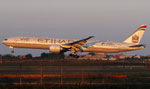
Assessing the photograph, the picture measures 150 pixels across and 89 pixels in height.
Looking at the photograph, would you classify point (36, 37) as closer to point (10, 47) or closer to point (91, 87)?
point (10, 47)

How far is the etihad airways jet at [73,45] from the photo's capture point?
41406mm

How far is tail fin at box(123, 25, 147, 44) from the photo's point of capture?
4625cm

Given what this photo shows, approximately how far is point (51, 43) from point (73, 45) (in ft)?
12.6

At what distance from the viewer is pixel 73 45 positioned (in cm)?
4306

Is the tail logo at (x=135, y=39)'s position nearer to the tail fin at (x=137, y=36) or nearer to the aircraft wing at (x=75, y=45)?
the tail fin at (x=137, y=36)

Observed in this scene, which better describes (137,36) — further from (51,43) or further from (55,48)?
(51,43)

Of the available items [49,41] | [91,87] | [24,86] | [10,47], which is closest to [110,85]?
[91,87]

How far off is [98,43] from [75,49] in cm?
414

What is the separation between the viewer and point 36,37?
42.4 metres

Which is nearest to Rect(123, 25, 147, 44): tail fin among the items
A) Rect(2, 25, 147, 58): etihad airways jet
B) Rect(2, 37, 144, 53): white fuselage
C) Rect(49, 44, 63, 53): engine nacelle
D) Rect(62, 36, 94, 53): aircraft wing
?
Rect(2, 25, 147, 58): etihad airways jet

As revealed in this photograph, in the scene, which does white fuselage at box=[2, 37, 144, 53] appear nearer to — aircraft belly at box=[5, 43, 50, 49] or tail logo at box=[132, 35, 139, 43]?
aircraft belly at box=[5, 43, 50, 49]

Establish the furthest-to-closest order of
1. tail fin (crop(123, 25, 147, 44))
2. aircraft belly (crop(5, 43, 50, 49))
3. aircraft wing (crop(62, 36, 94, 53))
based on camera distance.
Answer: tail fin (crop(123, 25, 147, 44)), aircraft wing (crop(62, 36, 94, 53)), aircraft belly (crop(5, 43, 50, 49))

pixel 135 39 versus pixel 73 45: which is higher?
pixel 135 39

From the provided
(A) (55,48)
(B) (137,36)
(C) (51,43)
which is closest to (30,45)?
(C) (51,43)
